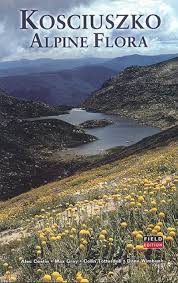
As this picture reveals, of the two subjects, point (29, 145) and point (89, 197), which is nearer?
point (89, 197)

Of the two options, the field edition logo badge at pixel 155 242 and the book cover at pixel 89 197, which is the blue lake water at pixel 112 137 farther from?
the field edition logo badge at pixel 155 242

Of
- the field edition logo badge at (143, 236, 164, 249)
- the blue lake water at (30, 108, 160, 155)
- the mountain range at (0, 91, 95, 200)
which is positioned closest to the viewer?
the field edition logo badge at (143, 236, 164, 249)

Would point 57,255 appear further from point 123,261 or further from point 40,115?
point 40,115

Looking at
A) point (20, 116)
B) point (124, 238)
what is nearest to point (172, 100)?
point (20, 116)

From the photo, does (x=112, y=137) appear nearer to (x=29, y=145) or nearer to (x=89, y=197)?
(x=29, y=145)

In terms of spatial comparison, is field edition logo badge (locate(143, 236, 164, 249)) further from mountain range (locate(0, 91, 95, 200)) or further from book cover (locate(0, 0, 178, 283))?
mountain range (locate(0, 91, 95, 200))

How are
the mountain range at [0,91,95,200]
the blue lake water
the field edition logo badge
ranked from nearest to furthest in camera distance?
the field edition logo badge
the mountain range at [0,91,95,200]
the blue lake water

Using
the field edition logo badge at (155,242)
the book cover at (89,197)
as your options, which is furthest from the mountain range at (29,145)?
the field edition logo badge at (155,242)

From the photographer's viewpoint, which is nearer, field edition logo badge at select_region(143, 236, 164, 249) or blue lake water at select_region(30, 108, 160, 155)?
field edition logo badge at select_region(143, 236, 164, 249)

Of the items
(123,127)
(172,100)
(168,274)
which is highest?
(172,100)

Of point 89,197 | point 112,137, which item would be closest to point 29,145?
point 112,137

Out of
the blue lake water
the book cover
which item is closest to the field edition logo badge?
the book cover
